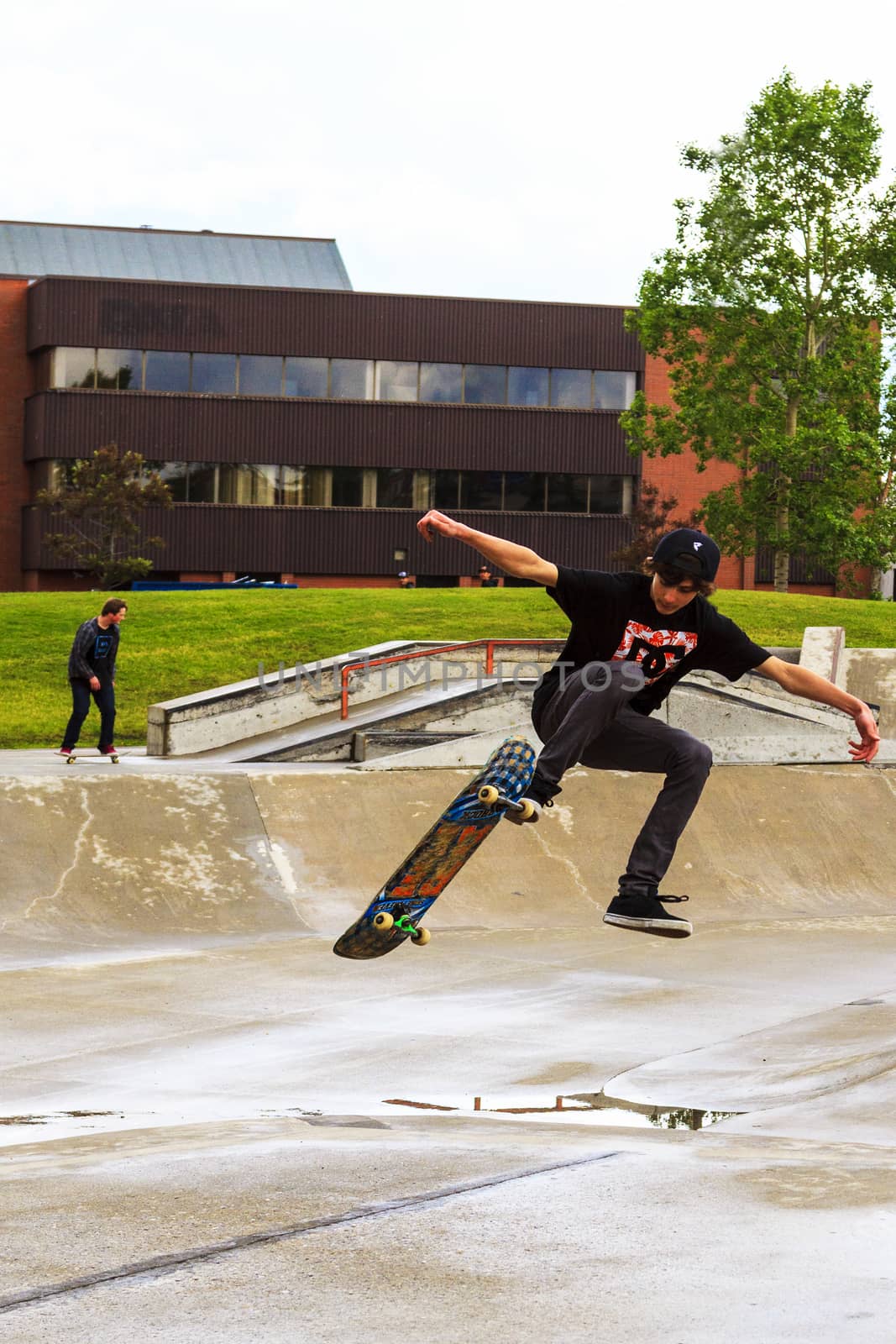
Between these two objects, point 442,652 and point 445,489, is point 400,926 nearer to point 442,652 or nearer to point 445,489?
point 442,652

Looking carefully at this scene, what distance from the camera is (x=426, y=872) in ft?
21.5

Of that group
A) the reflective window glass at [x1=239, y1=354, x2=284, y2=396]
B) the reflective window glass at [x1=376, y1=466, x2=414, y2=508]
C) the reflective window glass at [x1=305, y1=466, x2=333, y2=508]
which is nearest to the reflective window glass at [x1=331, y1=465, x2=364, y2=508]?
the reflective window glass at [x1=305, y1=466, x2=333, y2=508]

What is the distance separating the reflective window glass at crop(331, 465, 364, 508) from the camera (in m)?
50.4

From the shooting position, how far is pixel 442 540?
49938mm

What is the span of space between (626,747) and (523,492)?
4556 cm

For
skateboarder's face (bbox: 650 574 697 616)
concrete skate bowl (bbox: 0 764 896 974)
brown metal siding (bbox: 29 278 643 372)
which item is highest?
brown metal siding (bbox: 29 278 643 372)

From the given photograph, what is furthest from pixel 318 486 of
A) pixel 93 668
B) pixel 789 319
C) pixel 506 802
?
pixel 506 802

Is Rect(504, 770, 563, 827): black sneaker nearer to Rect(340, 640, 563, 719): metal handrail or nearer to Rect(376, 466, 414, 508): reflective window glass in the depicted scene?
Rect(340, 640, 563, 719): metal handrail

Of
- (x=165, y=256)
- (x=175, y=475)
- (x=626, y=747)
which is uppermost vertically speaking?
(x=165, y=256)

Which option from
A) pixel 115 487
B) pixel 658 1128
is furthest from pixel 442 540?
pixel 658 1128

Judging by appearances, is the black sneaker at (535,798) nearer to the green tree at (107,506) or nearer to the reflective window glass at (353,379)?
the green tree at (107,506)

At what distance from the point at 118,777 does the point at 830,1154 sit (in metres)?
10.3

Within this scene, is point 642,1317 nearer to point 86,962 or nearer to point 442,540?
point 86,962

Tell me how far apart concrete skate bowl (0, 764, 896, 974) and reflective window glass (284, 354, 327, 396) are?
1397 inches
